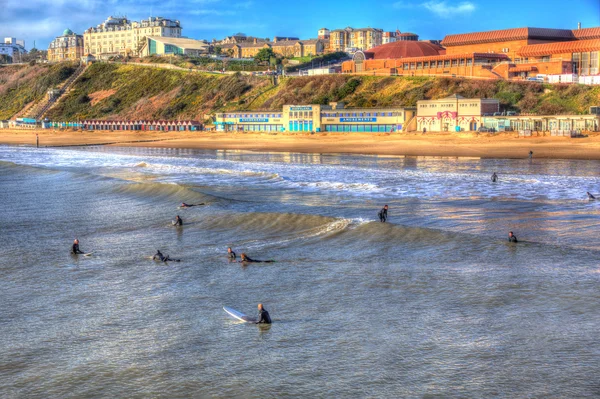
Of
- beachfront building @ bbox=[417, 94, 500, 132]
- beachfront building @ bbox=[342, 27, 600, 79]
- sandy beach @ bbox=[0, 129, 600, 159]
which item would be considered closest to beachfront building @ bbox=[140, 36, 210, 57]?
sandy beach @ bbox=[0, 129, 600, 159]

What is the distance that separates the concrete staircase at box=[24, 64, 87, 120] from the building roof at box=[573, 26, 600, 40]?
386 feet

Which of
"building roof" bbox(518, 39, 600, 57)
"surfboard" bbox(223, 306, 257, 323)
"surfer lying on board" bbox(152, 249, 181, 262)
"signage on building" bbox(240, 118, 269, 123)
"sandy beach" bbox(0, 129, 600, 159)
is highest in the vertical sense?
"building roof" bbox(518, 39, 600, 57)

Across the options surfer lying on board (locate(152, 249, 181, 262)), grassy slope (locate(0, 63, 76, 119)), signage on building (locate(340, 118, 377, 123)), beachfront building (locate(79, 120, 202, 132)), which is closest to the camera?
surfer lying on board (locate(152, 249, 181, 262))

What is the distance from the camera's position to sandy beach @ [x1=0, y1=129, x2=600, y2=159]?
220 feet

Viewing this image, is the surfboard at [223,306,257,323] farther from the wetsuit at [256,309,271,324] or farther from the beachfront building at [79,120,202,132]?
the beachfront building at [79,120,202,132]

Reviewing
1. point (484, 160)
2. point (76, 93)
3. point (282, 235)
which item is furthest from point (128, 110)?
point (282, 235)

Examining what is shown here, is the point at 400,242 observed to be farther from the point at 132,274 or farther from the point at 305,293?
the point at 132,274

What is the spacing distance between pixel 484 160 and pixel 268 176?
21735mm

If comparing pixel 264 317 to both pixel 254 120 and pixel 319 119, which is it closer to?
pixel 319 119

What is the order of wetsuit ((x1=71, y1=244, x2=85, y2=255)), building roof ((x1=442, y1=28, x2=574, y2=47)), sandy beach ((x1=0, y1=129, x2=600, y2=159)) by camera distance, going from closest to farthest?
wetsuit ((x1=71, y1=244, x2=85, y2=255))
sandy beach ((x1=0, y1=129, x2=600, y2=159))
building roof ((x1=442, y1=28, x2=574, y2=47))

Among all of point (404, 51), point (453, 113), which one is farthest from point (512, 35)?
point (453, 113)

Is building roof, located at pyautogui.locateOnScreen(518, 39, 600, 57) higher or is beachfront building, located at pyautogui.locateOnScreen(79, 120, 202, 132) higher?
building roof, located at pyautogui.locateOnScreen(518, 39, 600, 57)

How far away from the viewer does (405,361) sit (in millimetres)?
15000

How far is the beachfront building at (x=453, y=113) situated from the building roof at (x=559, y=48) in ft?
68.2
